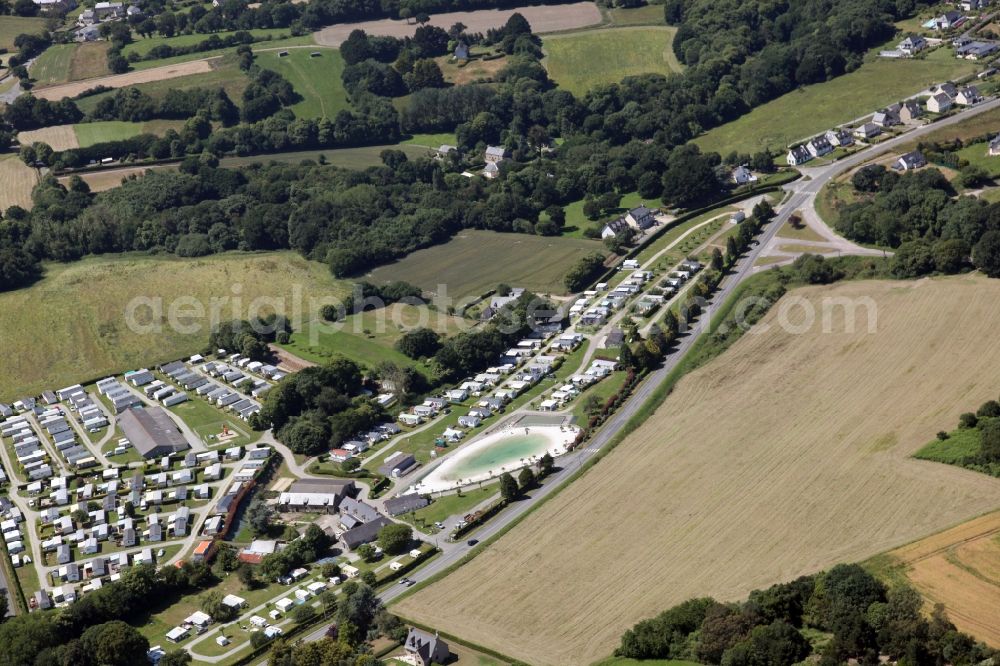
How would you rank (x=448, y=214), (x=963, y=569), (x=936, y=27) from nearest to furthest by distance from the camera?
(x=963, y=569)
(x=448, y=214)
(x=936, y=27)

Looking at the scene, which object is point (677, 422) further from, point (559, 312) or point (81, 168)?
point (81, 168)

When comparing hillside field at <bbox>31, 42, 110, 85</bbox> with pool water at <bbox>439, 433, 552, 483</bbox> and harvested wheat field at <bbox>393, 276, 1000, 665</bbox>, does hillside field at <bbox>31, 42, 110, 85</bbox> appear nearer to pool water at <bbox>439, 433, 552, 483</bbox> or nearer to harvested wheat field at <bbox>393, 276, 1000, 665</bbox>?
pool water at <bbox>439, 433, 552, 483</bbox>

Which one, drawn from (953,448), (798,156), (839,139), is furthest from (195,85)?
(953,448)

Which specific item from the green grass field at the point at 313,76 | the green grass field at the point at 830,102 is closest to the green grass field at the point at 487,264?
the green grass field at the point at 830,102

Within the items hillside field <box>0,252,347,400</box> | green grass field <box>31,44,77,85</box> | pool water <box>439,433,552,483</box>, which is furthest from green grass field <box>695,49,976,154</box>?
green grass field <box>31,44,77,85</box>

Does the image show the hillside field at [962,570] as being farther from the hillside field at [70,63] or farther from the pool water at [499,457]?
the hillside field at [70,63]

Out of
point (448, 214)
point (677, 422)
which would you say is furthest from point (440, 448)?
point (448, 214)
